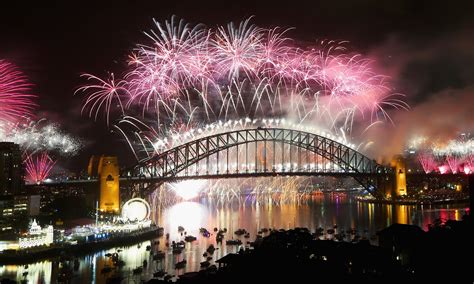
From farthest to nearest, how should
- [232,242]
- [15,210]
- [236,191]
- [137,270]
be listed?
[236,191] → [232,242] → [15,210] → [137,270]

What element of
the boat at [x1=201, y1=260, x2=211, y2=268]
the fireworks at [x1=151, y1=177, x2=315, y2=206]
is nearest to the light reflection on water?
the boat at [x1=201, y1=260, x2=211, y2=268]

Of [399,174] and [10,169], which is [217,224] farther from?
[399,174]

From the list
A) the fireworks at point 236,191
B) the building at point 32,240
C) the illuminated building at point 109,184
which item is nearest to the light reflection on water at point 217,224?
the building at point 32,240

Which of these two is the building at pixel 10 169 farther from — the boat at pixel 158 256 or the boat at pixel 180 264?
the boat at pixel 180 264

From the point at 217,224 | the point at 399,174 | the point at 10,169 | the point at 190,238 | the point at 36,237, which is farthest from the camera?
the point at 399,174

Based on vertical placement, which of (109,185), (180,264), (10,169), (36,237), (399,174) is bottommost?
(180,264)

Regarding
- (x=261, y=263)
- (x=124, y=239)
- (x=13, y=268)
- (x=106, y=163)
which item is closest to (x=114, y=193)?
(x=106, y=163)

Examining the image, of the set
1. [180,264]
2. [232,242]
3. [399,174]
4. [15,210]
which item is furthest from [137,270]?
[399,174]

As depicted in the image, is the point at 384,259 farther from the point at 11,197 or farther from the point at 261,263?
the point at 11,197
